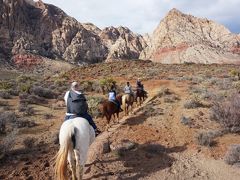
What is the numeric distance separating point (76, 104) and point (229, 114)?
27.4 ft

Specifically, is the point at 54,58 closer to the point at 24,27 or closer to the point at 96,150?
the point at 24,27

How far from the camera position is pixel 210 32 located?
109 meters

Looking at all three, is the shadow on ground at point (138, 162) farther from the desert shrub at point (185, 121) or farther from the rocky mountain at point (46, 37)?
the rocky mountain at point (46, 37)

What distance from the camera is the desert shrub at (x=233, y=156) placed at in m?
12.3

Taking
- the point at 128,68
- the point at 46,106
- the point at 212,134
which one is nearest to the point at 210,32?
the point at 128,68

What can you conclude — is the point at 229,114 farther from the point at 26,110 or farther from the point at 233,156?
the point at 26,110

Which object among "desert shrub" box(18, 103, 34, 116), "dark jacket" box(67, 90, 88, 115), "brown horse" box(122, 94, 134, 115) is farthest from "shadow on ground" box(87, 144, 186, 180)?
"desert shrub" box(18, 103, 34, 116)

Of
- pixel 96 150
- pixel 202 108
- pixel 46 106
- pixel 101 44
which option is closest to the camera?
pixel 96 150

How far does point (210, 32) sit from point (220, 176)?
101782mm

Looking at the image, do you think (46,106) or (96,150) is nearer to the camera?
(96,150)

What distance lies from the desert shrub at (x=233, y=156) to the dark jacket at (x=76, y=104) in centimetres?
535

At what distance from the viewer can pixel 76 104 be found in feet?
33.3

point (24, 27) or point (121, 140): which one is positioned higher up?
point (24, 27)

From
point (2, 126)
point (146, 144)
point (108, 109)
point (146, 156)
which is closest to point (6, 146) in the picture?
point (2, 126)
